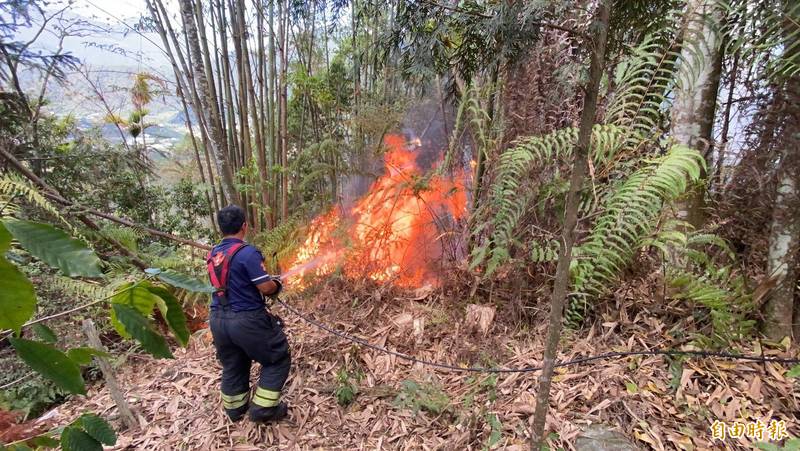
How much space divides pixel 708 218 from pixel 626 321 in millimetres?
1010

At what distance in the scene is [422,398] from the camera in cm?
247

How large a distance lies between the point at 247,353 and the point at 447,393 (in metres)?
1.34

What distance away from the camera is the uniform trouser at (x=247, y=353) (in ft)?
8.00

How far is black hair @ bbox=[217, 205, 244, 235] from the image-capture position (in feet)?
8.01

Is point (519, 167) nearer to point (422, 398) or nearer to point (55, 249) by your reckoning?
point (422, 398)

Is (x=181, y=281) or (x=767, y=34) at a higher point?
(x=767, y=34)

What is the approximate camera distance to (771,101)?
2445 millimetres

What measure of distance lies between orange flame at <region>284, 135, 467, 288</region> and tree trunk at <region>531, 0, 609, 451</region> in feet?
6.06

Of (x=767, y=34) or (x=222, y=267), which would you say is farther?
(x=222, y=267)

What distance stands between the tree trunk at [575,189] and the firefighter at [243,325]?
1662 mm

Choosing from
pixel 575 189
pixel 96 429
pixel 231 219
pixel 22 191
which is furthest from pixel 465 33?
pixel 22 191

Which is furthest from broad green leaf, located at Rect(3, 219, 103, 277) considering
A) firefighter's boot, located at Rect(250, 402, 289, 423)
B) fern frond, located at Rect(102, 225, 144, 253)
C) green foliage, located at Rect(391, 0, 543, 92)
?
fern frond, located at Rect(102, 225, 144, 253)

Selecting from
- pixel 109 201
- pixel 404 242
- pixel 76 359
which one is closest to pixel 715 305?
pixel 404 242

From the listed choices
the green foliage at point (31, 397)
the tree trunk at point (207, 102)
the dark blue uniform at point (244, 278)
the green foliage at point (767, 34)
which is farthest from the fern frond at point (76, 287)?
the green foliage at point (767, 34)
